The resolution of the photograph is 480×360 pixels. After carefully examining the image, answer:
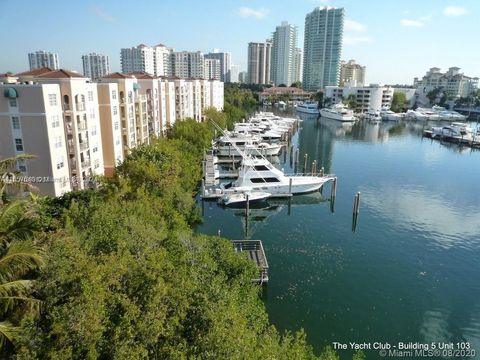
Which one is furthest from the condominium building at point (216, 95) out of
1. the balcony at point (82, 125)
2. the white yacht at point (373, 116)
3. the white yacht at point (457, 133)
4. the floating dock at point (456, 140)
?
the balcony at point (82, 125)

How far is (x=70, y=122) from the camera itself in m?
33.4

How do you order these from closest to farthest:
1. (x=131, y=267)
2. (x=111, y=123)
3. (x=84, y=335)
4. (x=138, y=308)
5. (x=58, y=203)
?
1. (x=84, y=335)
2. (x=138, y=308)
3. (x=131, y=267)
4. (x=58, y=203)
5. (x=111, y=123)

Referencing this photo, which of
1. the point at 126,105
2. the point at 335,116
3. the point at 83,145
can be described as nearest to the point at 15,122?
the point at 83,145

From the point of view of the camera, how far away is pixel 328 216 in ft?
124

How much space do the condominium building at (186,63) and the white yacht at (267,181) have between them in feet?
473

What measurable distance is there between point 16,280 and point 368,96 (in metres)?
149

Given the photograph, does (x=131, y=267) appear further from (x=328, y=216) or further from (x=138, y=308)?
(x=328, y=216)

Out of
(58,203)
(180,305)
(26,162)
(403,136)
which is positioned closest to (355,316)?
(180,305)

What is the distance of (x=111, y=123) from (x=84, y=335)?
34246 millimetres

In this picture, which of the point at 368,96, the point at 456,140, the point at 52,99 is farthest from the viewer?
the point at 368,96

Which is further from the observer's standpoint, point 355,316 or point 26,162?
point 26,162

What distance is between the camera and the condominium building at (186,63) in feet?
577

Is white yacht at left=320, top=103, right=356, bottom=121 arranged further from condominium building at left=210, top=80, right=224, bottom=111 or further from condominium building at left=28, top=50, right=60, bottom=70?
condominium building at left=28, top=50, right=60, bottom=70

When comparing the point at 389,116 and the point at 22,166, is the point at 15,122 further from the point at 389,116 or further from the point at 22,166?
the point at 389,116
